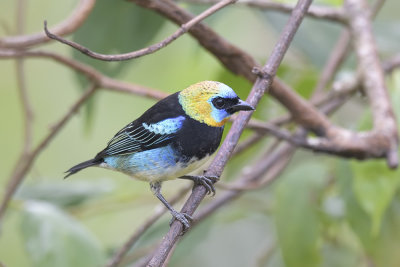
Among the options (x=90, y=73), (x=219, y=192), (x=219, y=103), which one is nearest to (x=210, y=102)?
(x=219, y=103)

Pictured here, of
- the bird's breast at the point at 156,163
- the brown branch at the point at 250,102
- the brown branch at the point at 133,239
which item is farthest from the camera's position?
the brown branch at the point at 133,239

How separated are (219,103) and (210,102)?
0.04 metres

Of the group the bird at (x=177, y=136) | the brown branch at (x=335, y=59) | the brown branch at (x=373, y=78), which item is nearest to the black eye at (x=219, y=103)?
the bird at (x=177, y=136)

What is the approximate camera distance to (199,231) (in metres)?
3.16

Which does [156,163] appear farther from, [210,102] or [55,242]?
[55,242]

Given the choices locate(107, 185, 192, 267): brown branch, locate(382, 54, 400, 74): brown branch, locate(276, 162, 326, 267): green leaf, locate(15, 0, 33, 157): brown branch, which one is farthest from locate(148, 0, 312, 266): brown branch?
locate(382, 54, 400, 74): brown branch

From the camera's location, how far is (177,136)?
6.93 ft

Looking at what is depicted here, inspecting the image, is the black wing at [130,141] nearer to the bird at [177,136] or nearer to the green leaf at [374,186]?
the bird at [177,136]

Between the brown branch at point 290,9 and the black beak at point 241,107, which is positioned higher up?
the black beak at point 241,107

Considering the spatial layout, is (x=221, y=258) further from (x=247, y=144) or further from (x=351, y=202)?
(x=351, y=202)

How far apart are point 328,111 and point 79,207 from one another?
62.3 inches

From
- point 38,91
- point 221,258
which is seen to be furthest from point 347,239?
point 38,91

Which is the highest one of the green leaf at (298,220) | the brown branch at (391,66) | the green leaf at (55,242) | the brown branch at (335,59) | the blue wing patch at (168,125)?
the blue wing patch at (168,125)

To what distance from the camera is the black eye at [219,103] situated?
1.99 meters
